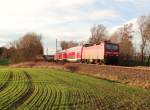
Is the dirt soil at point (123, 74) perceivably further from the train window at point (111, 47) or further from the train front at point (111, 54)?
the train window at point (111, 47)

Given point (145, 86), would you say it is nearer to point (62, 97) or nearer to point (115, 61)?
point (62, 97)

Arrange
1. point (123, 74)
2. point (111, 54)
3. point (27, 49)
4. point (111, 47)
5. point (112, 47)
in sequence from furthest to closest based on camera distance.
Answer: point (27, 49) → point (112, 47) → point (111, 47) → point (111, 54) → point (123, 74)

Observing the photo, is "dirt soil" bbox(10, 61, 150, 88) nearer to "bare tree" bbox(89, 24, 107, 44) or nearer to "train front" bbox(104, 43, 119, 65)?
"train front" bbox(104, 43, 119, 65)

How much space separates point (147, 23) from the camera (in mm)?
79250

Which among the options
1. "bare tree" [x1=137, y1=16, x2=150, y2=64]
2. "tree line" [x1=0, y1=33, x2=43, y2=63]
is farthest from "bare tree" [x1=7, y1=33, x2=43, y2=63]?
"bare tree" [x1=137, y1=16, x2=150, y2=64]

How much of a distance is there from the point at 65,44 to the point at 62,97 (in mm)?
139733

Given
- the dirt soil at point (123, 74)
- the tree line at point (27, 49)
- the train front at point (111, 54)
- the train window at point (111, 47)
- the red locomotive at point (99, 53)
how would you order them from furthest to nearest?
the tree line at point (27, 49)
the train window at point (111, 47)
the red locomotive at point (99, 53)
the train front at point (111, 54)
the dirt soil at point (123, 74)

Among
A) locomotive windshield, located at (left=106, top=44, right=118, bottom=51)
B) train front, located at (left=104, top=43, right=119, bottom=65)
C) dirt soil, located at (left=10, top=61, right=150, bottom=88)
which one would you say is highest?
locomotive windshield, located at (left=106, top=44, right=118, bottom=51)

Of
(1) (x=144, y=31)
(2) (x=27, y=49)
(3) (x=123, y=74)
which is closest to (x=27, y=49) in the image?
(2) (x=27, y=49)

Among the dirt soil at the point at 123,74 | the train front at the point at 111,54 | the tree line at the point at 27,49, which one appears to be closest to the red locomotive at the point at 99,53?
the train front at the point at 111,54

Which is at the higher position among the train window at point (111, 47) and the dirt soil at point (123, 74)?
the train window at point (111, 47)

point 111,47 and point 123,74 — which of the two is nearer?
point 123,74

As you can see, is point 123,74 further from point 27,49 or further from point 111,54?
point 27,49

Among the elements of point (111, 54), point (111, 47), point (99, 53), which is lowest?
point (111, 54)
